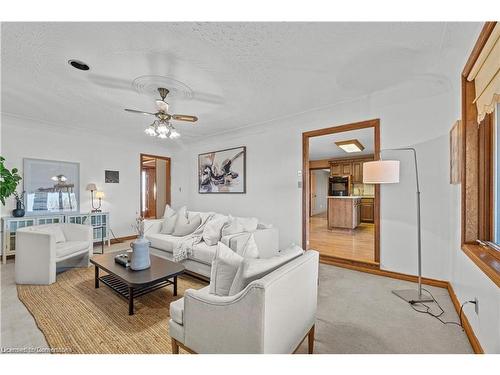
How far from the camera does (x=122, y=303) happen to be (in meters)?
2.32

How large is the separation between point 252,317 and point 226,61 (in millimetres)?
2275

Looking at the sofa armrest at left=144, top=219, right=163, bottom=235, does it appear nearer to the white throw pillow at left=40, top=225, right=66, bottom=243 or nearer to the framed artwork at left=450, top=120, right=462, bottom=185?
the white throw pillow at left=40, top=225, right=66, bottom=243

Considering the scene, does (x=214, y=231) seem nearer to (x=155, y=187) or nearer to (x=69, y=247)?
(x=69, y=247)

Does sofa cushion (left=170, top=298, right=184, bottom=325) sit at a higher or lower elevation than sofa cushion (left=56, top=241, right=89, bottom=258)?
higher

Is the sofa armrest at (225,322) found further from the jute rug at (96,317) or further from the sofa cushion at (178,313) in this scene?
the jute rug at (96,317)

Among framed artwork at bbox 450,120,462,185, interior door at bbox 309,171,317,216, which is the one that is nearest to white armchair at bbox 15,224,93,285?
framed artwork at bbox 450,120,462,185

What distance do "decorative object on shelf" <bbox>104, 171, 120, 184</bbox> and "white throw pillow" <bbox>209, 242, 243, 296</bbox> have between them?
15.7 ft

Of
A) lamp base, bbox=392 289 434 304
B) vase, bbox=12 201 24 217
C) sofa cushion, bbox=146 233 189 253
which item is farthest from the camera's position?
vase, bbox=12 201 24 217

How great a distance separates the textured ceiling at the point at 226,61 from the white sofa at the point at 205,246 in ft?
6.27

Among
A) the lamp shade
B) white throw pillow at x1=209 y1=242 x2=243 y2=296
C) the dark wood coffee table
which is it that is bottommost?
the dark wood coffee table

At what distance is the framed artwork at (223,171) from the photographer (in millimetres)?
4816

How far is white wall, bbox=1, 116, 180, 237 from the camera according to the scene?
394 centimetres

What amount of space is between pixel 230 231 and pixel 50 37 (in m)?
2.57
